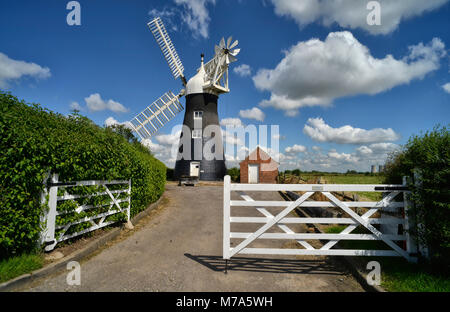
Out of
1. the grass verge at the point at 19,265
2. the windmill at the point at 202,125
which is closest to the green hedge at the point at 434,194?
the grass verge at the point at 19,265

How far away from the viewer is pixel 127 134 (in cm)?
2491

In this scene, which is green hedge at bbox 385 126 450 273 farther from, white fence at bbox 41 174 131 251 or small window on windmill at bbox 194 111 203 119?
small window on windmill at bbox 194 111 203 119

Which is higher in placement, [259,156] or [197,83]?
A: [197,83]

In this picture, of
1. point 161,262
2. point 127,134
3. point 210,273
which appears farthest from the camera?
point 127,134

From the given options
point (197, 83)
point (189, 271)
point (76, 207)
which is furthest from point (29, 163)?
point (197, 83)

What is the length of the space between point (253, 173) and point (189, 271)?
24.1 metres

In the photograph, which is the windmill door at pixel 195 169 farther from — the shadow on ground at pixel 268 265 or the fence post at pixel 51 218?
the fence post at pixel 51 218

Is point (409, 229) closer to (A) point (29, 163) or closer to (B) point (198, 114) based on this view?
(A) point (29, 163)

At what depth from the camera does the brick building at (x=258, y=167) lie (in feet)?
90.2

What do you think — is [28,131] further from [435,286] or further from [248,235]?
[435,286]

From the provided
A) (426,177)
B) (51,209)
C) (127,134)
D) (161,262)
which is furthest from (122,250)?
(127,134)

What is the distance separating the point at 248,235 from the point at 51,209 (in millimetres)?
3759

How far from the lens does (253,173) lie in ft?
91.0

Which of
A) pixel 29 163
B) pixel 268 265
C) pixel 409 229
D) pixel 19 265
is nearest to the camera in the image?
pixel 19 265
